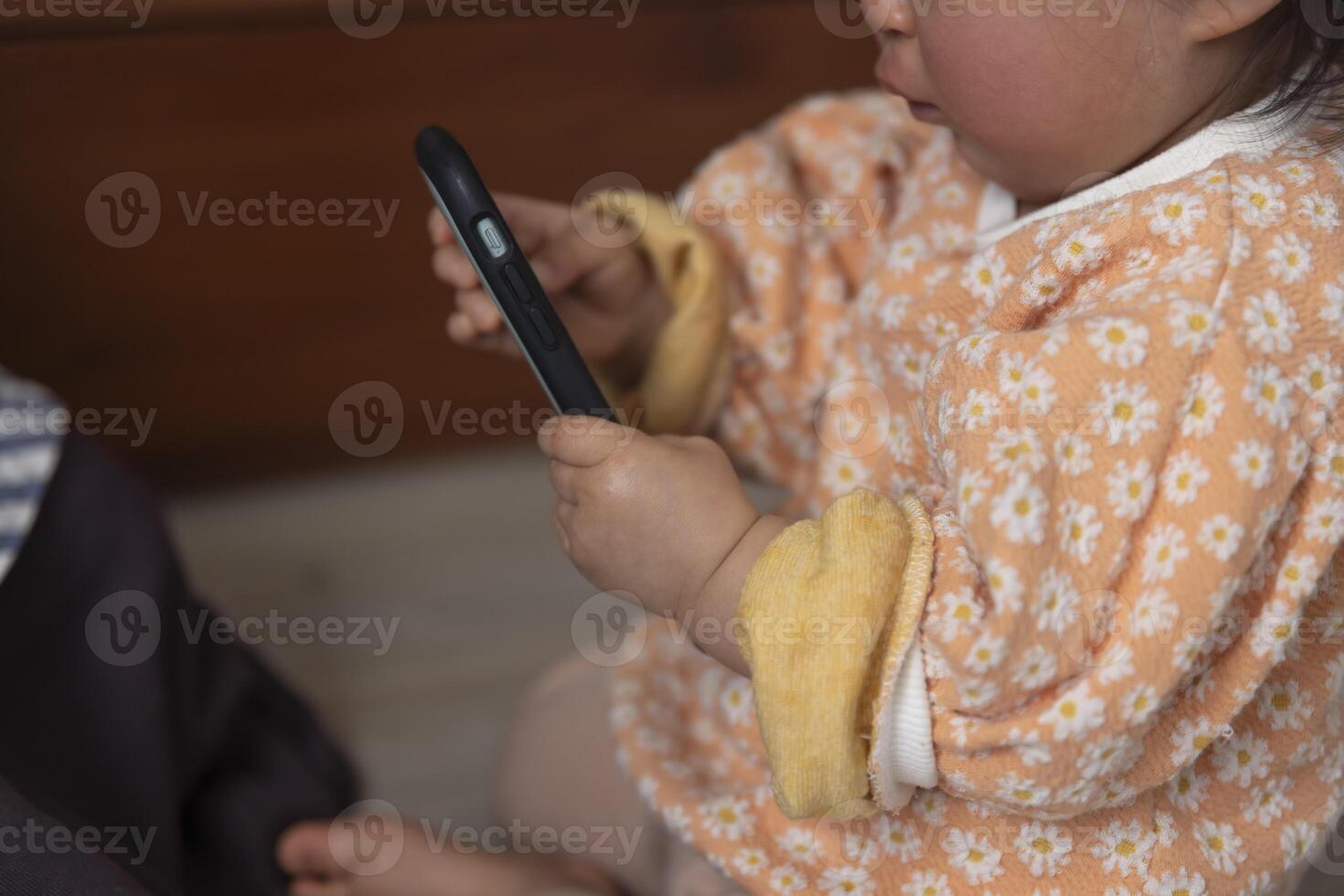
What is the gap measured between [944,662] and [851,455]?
0.69 feet

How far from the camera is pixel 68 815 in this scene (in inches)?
23.7

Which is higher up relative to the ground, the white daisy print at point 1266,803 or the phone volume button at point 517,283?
the phone volume button at point 517,283

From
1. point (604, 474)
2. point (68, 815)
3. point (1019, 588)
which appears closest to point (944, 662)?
point (1019, 588)

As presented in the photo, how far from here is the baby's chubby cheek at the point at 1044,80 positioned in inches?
20.1

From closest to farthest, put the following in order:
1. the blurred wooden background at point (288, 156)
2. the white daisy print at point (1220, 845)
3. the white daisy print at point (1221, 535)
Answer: the white daisy print at point (1221, 535) < the white daisy print at point (1220, 845) < the blurred wooden background at point (288, 156)

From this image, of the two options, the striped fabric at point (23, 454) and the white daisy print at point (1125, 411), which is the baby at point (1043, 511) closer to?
the white daisy print at point (1125, 411)

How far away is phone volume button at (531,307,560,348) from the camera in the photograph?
56 cm

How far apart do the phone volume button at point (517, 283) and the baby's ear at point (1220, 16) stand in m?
0.29

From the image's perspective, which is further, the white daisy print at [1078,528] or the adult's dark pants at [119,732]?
the adult's dark pants at [119,732]

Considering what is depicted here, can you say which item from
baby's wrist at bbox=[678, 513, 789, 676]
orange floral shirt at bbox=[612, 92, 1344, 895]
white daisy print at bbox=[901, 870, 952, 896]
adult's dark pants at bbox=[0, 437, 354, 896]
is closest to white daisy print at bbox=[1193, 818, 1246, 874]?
orange floral shirt at bbox=[612, 92, 1344, 895]

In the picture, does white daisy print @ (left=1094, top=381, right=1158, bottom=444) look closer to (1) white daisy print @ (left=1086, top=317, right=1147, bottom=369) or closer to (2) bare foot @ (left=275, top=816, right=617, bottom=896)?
(1) white daisy print @ (left=1086, top=317, right=1147, bottom=369)

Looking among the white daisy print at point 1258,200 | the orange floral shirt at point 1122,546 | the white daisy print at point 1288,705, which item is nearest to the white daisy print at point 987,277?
the orange floral shirt at point 1122,546

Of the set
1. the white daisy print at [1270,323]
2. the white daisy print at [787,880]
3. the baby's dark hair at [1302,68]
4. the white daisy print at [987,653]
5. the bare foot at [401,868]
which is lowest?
the bare foot at [401,868]

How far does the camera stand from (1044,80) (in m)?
0.52
